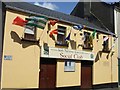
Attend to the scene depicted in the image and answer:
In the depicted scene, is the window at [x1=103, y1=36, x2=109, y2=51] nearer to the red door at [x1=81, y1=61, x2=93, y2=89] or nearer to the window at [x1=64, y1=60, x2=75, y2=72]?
the red door at [x1=81, y1=61, x2=93, y2=89]

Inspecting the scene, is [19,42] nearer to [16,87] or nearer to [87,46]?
[16,87]

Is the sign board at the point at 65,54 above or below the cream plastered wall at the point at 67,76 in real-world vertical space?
above

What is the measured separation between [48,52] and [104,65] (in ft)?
26.0

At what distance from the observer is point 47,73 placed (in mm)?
18609

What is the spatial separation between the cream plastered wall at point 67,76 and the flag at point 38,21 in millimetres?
3311

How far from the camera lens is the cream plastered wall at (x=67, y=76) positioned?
62.7 ft

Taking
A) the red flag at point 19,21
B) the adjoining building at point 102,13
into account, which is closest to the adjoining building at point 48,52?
the red flag at point 19,21

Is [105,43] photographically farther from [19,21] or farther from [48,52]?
[19,21]

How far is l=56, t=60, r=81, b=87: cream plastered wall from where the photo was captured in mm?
19125

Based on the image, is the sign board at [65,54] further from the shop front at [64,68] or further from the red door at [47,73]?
the red door at [47,73]

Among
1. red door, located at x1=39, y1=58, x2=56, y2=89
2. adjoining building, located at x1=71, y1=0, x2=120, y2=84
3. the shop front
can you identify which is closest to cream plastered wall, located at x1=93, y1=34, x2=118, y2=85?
the shop front

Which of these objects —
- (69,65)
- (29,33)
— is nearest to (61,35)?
(69,65)

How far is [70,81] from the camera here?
19969 mm

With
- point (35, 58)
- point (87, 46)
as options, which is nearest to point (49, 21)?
point (35, 58)
